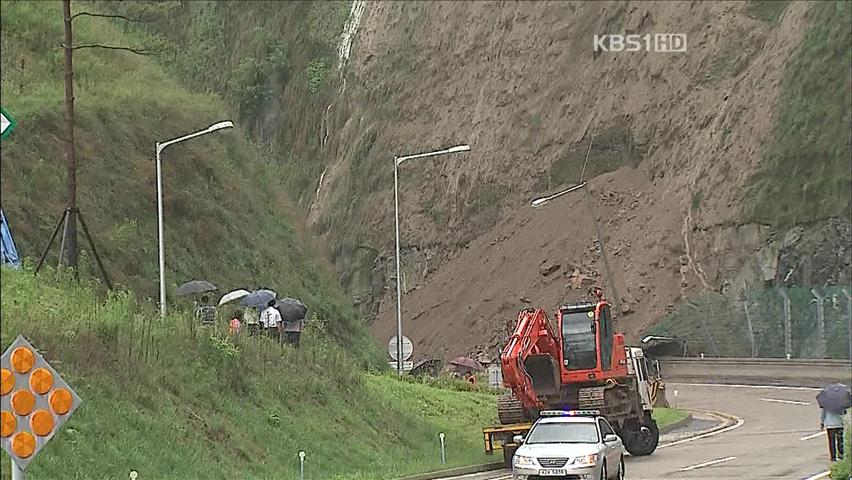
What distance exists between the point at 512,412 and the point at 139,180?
1973 cm

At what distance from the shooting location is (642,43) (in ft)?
223

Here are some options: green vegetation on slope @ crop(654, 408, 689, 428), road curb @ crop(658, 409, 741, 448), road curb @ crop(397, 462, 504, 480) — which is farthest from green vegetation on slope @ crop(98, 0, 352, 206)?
road curb @ crop(397, 462, 504, 480)

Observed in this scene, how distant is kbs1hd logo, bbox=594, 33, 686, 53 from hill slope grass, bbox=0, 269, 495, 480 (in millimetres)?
39082

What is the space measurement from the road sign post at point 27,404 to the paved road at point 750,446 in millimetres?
17129

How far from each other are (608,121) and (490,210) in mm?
8163

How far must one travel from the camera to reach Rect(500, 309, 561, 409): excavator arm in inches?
1062

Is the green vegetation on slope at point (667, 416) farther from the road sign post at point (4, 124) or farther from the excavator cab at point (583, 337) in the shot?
the road sign post at point (4, 124)

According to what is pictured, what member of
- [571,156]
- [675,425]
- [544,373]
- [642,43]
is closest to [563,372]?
[544,373]

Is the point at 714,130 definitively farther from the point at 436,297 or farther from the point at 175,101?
the point at 175,101

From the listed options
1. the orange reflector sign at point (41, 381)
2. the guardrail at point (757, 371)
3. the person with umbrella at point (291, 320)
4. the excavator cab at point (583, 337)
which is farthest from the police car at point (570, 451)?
the guardrail at point (757, 371)


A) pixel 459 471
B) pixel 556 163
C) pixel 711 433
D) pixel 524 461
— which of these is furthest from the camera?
pixel 556 163

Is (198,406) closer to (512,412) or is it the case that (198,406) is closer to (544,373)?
(512,412)

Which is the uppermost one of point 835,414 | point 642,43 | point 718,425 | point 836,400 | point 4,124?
point 642,43

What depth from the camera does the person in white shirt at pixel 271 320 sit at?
31.6m
